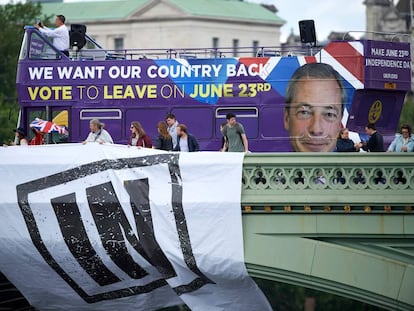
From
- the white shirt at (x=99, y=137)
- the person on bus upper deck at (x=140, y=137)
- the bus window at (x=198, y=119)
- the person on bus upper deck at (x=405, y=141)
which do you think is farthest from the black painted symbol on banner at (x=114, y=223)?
the bus window at (x=198, y=119)

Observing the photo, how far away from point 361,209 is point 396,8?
396 feet

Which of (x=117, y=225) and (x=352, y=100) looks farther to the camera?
(x=352, y=100)

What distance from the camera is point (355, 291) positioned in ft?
91.0

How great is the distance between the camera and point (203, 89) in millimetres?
36094

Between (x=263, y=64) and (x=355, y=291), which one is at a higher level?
(x=263, y=64)

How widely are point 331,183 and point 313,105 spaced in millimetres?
7545

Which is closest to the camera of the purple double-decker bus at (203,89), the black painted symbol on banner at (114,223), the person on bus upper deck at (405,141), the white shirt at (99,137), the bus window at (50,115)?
the black painted symbol on banner at (114,223)

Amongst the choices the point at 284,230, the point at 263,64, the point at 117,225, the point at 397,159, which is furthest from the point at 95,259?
the point at 263,64

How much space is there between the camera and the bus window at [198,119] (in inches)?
1421

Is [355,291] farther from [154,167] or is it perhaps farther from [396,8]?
[396,8]

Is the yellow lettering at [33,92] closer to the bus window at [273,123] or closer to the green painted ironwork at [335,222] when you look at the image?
the bus window at [273,123]

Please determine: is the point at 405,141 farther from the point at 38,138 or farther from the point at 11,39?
the point at 11,39

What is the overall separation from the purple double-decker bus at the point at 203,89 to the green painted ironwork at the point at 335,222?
7369 mm

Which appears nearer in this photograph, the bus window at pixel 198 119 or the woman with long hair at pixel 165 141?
the woman with long hair at pixel 165 141
